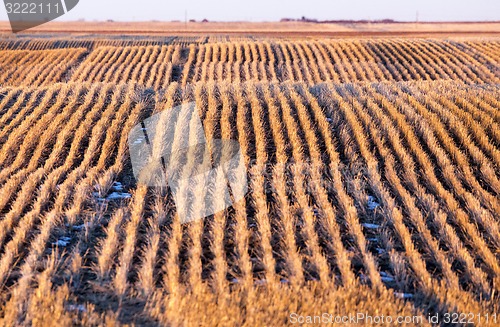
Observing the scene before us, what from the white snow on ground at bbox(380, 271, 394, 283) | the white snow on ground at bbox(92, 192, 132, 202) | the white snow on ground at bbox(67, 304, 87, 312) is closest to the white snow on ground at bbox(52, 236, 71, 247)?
the white snow on ground at bbox(92, 192, 132, 202)

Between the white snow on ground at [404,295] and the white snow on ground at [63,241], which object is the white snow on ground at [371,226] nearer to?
the white snow on ground at [404,295]

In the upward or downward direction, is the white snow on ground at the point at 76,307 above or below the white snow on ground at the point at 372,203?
below

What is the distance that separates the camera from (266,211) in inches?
206

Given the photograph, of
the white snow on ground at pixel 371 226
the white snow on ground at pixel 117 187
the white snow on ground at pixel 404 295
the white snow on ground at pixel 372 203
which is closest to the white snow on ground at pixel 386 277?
the white snow on ground at pixel 404 295

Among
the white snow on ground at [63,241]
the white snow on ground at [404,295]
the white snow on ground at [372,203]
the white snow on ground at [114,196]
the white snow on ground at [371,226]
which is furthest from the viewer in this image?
the white snow on ground at [114,196]

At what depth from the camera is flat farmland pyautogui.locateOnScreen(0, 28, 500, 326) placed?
12.5ft

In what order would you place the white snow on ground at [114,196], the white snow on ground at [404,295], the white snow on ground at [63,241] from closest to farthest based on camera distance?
the white snow on ground at [404,295] < the white snow on ground at [63,241] < the white snow on ground at [114,196]

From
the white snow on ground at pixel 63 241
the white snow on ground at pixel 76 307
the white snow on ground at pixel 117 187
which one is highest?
the white snow on ground at pixel 117 187

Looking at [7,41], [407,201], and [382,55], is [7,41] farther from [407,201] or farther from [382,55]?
[407,201]

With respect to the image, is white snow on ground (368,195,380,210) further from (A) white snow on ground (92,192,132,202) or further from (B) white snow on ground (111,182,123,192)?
(B) white snow on ground (111,182,123,192)

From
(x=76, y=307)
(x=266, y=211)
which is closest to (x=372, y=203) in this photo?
(x=266, y=211)

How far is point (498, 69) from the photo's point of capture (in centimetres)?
1716

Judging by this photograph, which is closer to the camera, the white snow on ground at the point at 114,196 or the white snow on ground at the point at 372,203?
the white snow on ground at the point at 372,203

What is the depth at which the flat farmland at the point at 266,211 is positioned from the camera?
3811mm
